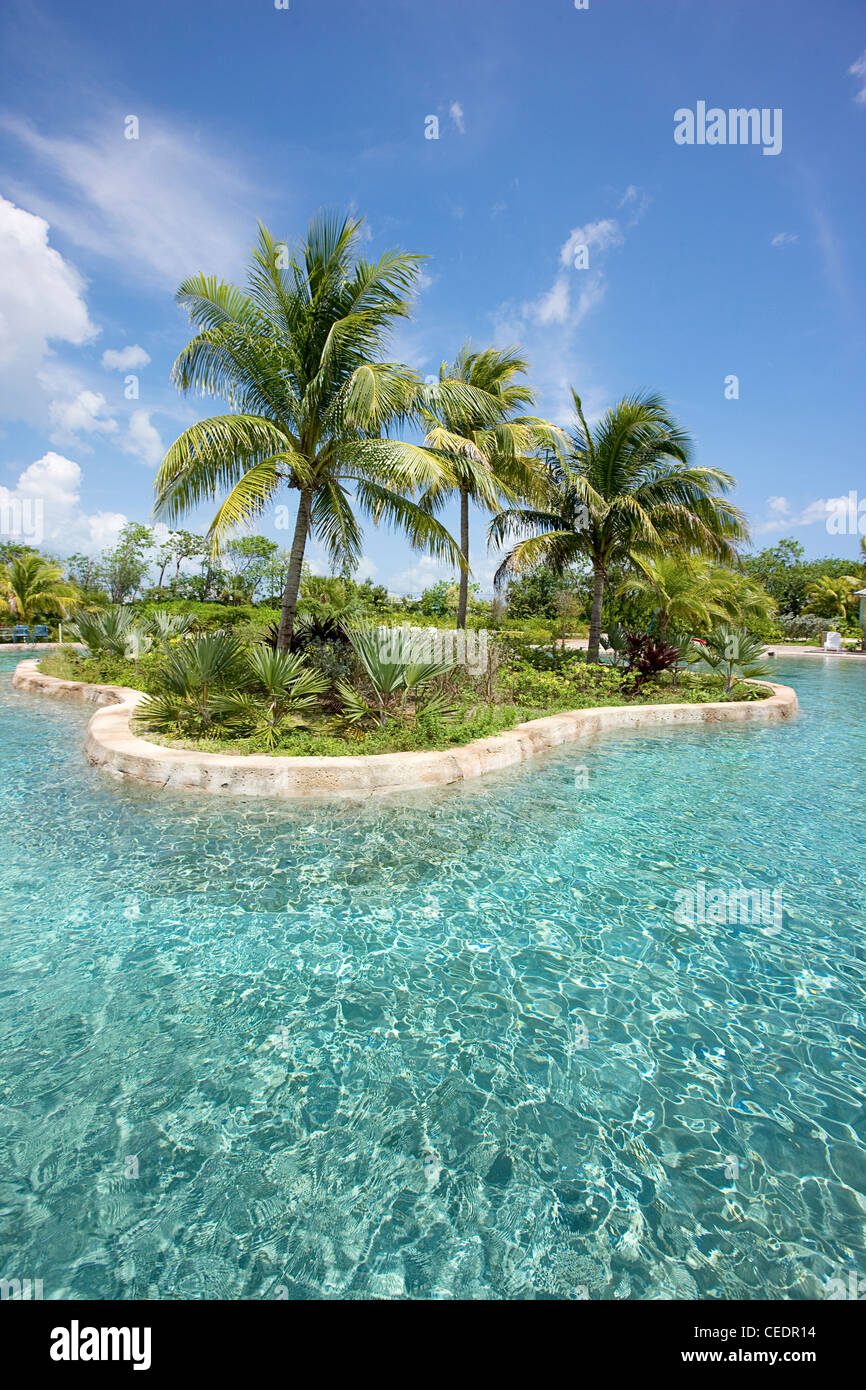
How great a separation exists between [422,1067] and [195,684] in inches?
258

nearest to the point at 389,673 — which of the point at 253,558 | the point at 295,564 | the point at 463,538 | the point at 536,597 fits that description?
the point at 295,564

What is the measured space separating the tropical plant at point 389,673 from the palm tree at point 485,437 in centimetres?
219

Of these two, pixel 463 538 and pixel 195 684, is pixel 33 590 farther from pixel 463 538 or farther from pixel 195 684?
pixel 195 684

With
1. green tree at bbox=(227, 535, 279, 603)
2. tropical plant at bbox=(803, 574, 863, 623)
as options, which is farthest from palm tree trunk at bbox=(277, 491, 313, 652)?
tropical plant at bbox=(803, 574, 863, 623)

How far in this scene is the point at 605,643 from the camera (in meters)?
16.0

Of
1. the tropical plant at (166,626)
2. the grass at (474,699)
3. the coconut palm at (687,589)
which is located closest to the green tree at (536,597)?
the coconut palm at (687,589)

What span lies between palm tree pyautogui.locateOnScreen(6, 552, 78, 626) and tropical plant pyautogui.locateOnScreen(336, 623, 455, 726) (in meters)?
26.3

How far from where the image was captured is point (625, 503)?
1241cm

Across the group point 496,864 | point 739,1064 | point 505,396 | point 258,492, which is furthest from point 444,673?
point 505,396

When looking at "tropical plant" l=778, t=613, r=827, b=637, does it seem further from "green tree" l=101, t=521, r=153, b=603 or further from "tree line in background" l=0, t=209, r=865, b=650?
"green tree" l=101, t=521, r=153, b=603

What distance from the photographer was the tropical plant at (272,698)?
25.7 feet

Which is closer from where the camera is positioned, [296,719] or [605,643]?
[296,719]
